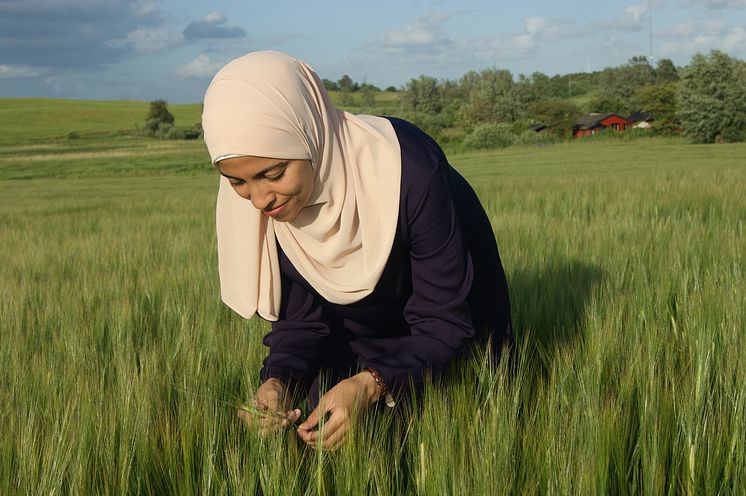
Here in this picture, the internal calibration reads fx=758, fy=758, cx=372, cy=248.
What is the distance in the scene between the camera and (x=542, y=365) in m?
1.88

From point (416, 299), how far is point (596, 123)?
64.7 m

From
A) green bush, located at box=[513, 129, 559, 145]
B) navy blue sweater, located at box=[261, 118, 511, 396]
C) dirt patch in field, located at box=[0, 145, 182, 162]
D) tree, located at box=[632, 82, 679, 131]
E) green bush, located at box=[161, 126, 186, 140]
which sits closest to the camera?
navy blue sweater, located at box=[261, 118, 511, 396]

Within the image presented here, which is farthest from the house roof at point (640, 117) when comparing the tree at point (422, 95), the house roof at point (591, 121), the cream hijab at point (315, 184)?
the cream hijab at point (315, 184)

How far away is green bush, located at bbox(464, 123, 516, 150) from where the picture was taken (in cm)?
3956

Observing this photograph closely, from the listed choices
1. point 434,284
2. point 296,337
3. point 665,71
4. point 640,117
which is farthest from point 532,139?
point 665,71

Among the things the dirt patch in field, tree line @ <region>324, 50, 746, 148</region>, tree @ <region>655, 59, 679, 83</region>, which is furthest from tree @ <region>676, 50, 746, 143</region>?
tree @ <region>655, 59, 679, 83</region>

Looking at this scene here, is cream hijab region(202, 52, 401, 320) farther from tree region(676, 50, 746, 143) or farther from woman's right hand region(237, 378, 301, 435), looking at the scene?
tree region(676, 50, 746, 143)

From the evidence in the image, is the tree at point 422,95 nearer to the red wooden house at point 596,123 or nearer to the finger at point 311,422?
the red wooden house at point 596,123

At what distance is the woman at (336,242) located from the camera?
5.07 ft

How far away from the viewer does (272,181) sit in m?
1.58

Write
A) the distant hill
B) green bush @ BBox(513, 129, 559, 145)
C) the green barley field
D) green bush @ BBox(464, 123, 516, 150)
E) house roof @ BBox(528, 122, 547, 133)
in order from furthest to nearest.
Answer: house roof @ BBox(528, 122, 547, 133)
the distant hill
green bush @ BBox(513, 129, 559, 145)
green bush @ BBox(464, 123, 516, 150)
the green barley field

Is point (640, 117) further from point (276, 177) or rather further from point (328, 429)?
point (328, 429)

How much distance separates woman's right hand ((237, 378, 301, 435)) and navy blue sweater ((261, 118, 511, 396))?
0.07 m

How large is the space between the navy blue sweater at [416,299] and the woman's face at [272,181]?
226 millimetres
